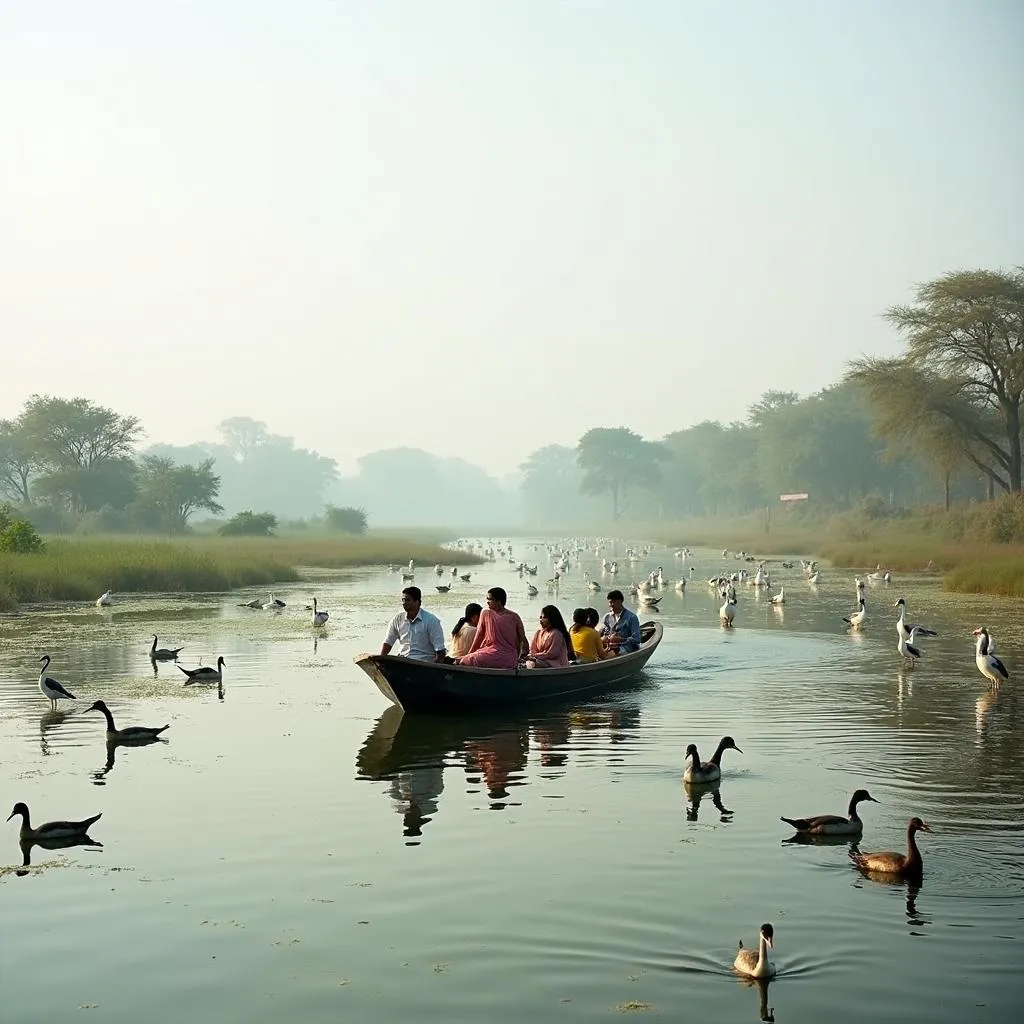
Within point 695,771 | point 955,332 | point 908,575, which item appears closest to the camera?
point 695,771

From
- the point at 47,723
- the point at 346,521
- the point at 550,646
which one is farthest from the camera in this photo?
the point at 346,521

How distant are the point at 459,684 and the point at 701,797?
5.34 meters

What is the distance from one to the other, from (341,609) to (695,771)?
24.5m

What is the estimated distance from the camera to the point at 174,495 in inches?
3041

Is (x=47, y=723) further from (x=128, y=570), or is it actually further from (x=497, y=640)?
(x=128, y=570)

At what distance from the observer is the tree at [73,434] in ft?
256

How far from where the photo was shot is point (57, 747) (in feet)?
52.1

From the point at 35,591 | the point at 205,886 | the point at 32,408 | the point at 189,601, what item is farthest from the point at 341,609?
the point at 32,408

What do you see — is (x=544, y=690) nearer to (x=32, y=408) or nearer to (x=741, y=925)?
(x=741, y=925)

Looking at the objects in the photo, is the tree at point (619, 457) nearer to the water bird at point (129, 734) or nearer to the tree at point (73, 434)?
the tree at point (73, 434)

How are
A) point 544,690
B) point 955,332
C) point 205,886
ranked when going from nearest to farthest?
point 205,886, point 544,690, point 955,332

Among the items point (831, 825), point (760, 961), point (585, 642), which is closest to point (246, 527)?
point (585, 642)

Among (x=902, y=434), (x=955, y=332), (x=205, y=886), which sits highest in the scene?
(x=955, y=332)

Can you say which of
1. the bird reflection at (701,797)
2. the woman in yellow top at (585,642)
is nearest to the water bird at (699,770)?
the bird reflection at (701,797)
